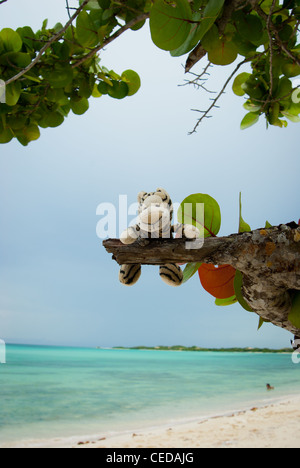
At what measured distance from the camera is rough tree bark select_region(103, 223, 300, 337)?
415 mm

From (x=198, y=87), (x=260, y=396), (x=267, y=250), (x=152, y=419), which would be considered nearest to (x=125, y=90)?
(x=198, y=87)

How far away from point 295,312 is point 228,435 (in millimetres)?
5566

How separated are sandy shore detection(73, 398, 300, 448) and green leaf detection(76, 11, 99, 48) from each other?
478 cm

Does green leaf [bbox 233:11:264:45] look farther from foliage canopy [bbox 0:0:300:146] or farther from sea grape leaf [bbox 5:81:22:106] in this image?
sea grape leaf [bbox 5:81:22:106]

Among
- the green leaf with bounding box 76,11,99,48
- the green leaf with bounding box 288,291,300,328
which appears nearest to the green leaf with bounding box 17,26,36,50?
the green leaf with bounding box 76,11,99,48

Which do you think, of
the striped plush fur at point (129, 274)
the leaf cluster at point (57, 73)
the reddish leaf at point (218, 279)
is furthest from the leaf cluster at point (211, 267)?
the leaf cluster at point (57, 73)

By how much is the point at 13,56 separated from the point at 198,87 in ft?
1.14

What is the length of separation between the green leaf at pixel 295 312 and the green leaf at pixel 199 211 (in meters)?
0.15

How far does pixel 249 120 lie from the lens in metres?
0.81

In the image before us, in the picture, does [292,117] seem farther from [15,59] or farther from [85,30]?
[15,59]

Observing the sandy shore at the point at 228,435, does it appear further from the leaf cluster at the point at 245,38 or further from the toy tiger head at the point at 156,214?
the toy tiger head at the point at 156,214

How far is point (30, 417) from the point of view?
7.50 m
